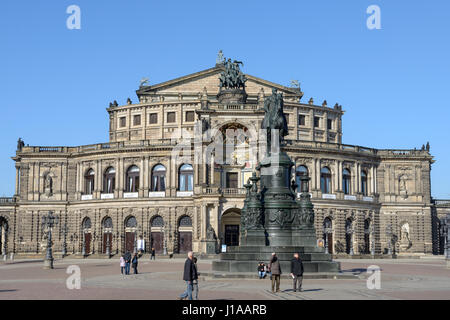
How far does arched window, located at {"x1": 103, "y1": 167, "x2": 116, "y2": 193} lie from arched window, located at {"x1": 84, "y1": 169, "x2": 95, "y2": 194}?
222 centimetres

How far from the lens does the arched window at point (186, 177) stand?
7825cm

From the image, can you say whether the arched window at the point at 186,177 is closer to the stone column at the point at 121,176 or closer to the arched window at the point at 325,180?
the stone column at the point at 121,176

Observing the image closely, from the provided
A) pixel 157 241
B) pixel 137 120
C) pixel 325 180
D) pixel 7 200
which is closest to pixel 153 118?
pixel 137 120

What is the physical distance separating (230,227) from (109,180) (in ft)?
60.7

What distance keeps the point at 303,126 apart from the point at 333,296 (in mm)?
66892

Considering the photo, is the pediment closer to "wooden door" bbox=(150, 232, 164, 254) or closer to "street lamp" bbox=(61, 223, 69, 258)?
"street lamp" bbox=(61, 223, 69, 258)

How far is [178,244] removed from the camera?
252ft

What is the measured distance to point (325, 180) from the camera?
7994cm

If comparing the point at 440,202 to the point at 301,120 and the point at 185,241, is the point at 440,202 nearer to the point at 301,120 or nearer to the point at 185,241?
the point at 301,120

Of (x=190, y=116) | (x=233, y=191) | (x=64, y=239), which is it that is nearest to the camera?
(x=233, y=191)

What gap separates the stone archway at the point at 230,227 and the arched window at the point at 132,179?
43.5ft

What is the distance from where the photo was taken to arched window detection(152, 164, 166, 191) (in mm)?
79188
